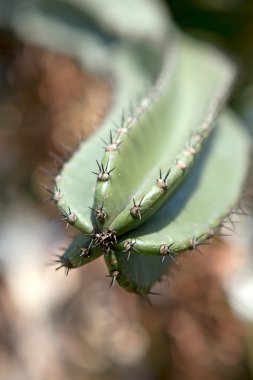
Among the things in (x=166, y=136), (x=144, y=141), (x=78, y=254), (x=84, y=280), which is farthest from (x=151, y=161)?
(x=84, y=280)

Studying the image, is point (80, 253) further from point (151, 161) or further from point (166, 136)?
point (166, 136)

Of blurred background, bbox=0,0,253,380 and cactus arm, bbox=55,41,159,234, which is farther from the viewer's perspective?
blurred background, bbox=0,0,253,380

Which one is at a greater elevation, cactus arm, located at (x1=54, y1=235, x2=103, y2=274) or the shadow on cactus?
the shadow on cactus

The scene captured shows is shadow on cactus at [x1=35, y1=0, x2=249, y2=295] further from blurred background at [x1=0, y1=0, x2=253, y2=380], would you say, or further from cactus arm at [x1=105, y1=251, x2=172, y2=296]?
blurred background at [x1=0, y1=0, x2=253, y2=380]

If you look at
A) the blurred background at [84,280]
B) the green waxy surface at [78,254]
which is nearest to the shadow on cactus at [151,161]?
the green waxy surface at [78,254]

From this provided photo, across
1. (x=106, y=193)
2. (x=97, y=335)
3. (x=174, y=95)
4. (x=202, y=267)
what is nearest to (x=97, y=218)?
(x=106, y=193)

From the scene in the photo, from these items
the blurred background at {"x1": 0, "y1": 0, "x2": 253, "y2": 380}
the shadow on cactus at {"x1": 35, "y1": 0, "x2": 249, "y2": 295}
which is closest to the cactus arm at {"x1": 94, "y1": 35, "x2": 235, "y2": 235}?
the shadow on cactus at {"x1": 35, "y1": 0, "x2": 249, "y2": 295}

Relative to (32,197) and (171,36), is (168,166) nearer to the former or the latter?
(171,36)
